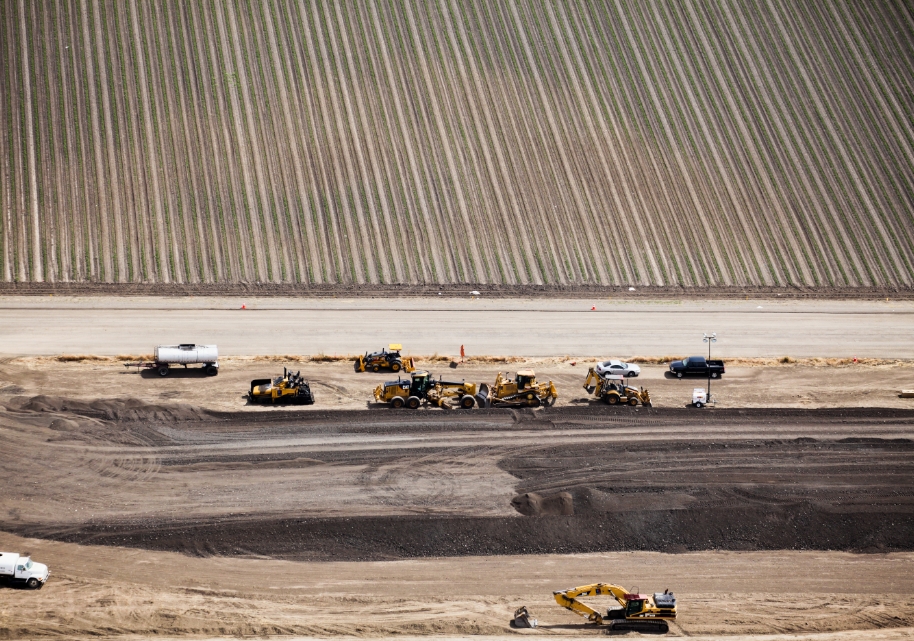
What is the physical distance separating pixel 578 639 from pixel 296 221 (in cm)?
3673

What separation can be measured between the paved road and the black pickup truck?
323cm

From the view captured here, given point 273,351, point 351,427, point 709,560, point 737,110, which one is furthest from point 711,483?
point 737,110

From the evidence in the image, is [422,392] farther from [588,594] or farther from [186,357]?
[588,594]

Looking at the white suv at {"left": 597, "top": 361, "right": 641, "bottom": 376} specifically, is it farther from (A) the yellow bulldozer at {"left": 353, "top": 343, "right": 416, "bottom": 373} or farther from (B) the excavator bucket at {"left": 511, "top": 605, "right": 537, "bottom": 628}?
(B) the excavator bucket at {"left": 511, "top": 605, "right": 537, "bottom": 628}

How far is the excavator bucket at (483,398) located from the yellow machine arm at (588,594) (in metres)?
13.8

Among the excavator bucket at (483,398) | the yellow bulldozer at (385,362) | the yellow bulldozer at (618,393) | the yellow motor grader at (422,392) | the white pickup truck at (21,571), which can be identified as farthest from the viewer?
the yellow bulldozer at (385,362)

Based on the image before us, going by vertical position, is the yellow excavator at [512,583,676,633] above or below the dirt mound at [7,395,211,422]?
below

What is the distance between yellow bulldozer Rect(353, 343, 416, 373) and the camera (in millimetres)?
45906

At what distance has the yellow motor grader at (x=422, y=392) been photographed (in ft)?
138

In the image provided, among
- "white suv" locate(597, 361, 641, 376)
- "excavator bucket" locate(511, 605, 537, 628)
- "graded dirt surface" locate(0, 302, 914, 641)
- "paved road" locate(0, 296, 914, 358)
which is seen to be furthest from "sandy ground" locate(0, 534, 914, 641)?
"paved road" locate(0, 296, 914, 358)

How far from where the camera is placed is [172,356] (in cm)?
4491

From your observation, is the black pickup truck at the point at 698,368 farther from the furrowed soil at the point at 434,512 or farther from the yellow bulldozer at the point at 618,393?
the yellow bulldozer at the point at 618,393

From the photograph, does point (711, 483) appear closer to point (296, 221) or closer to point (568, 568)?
point (568, 568)

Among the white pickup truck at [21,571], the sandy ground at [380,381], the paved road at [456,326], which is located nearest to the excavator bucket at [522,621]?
the white pickup truck at [21,571]
